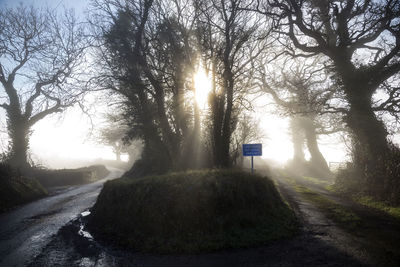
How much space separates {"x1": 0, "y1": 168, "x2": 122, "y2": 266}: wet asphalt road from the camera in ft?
18.0

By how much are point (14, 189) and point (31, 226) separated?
5905 millimetres

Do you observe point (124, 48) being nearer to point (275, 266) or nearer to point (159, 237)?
point (159, 237)

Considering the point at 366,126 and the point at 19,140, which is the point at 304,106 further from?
the point at 19,140

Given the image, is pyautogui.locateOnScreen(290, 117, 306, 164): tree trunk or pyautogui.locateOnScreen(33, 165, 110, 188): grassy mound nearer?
pyautogui.locateOnScreen(33, 165, 110, 188): grassy mound

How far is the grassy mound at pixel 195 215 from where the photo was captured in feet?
18.7

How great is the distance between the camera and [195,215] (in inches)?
246

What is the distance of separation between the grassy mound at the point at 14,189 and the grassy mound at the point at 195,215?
6.57 m

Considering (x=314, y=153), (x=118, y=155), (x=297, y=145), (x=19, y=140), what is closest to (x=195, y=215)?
(x=19, y=140)

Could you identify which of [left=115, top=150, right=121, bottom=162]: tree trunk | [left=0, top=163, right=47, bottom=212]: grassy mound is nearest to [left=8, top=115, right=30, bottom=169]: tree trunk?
[left=0, top=163, right=47, bottom=212]: grassy mound

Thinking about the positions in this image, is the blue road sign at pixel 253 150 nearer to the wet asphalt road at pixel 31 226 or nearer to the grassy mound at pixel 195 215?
the grassy mound at pixel 195 215

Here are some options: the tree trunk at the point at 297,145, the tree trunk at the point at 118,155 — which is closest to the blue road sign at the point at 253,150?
the tree trunk at the point at 297,145

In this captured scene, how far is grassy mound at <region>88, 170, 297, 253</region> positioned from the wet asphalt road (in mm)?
1510

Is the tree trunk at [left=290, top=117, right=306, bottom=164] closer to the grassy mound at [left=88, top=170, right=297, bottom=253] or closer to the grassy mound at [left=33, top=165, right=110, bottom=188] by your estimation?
the grassy mound at [left=33, top=165, right=110, bottom=188]

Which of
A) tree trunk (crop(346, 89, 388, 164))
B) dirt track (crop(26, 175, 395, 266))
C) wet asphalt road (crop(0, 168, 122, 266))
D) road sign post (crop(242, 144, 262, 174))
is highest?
tree trunk (crop(346, 89, 388, 164))
